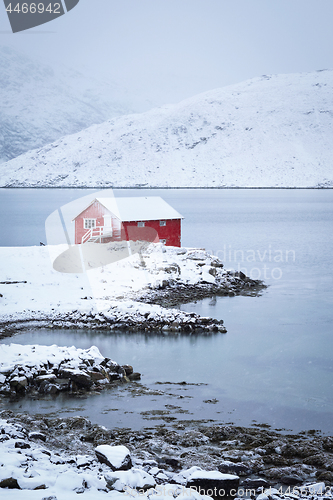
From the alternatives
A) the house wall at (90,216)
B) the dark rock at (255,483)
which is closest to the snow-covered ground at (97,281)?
the house wall at (90,216)

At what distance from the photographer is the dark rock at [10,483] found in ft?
20.9

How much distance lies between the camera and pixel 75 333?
59.2ft

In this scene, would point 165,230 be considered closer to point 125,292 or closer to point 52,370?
point 125,292

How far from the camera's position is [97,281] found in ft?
80.2

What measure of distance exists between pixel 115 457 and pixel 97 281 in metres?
17.2

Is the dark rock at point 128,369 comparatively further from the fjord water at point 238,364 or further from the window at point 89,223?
the window at point 89,223

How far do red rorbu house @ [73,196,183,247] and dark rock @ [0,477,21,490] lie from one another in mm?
26887

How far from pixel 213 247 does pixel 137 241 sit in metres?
16.4

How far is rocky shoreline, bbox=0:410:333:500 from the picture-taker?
717 cm

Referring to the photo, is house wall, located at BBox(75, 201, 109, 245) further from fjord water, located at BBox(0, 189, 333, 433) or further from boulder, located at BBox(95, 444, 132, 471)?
boulder, located at BBox(95, 444, 132, 471)

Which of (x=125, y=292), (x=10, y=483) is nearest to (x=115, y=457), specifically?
(x=10, y=483)

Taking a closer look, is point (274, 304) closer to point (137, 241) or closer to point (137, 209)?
point (137, 241)

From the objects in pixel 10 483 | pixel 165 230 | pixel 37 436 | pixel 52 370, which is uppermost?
pixel 165 230

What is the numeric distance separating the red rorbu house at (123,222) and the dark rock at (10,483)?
26887 mm
